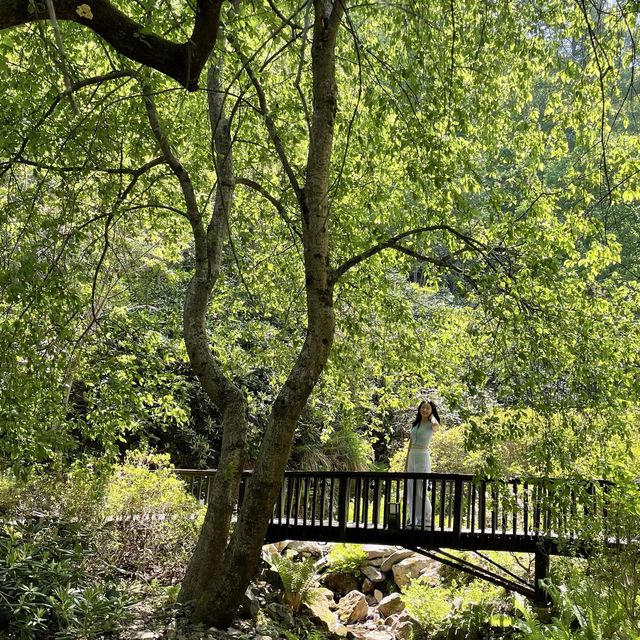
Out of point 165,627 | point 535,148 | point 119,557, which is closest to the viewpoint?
point 165,627

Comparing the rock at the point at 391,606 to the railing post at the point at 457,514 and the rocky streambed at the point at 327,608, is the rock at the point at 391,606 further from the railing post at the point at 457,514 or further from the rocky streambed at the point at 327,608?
the railing post at the point at 457,514

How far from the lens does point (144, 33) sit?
11.0 ft

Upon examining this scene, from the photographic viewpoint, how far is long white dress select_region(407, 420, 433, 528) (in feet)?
29.3

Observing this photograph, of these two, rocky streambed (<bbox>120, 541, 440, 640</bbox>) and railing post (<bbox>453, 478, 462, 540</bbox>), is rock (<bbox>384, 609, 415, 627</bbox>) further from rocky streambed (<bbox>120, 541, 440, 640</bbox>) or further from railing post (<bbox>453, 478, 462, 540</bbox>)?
railing post (<bbox>453, 478, 462, 540</bbox>)

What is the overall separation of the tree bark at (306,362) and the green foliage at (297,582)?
265 cm

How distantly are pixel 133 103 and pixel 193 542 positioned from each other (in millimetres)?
5109

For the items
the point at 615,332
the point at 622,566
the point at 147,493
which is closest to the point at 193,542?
the point at 147,493

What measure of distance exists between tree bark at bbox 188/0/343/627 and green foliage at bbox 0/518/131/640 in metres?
A: 0.88

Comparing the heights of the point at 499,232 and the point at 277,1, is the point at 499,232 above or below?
below

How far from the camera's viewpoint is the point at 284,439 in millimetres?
6055

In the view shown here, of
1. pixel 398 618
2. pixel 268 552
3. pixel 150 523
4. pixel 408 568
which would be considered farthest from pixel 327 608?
pixel 150 523

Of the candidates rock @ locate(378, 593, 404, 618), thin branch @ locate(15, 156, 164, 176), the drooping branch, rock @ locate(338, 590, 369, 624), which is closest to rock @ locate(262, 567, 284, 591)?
rock @ locate(338, 590, 369, 624)

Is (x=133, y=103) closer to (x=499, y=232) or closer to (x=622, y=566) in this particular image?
(x=499, y=232)

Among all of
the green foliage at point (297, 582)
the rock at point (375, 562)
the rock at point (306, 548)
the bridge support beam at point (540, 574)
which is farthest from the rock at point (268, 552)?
the bridge support beam at point (540, 574)
